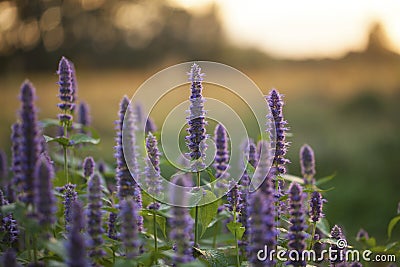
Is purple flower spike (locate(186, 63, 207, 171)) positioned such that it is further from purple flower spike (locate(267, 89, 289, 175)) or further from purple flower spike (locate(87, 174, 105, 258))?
purple flower spike (locate(87, 174, 105, 258))

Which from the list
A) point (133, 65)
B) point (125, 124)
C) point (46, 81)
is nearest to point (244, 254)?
point (125, 124)

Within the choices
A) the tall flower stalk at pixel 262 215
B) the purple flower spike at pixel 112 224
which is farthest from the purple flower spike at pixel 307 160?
the purple flower spike at pixel 112 224

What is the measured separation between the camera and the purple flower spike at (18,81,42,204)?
8.31 feet

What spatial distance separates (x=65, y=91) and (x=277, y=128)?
1651 millimetres

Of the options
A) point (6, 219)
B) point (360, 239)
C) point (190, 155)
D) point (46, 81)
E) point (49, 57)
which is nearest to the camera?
point (6, 219)

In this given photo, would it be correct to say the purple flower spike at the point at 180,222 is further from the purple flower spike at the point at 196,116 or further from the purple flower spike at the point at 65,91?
the purple flower spike at the point at 65,91

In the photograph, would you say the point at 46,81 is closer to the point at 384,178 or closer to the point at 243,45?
the point at 243,45

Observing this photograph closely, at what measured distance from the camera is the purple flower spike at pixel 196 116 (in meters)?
3.29

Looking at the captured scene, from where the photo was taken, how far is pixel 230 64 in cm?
2494

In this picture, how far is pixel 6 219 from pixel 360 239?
2747 mm

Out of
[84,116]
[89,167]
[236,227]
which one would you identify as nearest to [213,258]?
[236,227]

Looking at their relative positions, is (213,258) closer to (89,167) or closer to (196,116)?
(196,116)

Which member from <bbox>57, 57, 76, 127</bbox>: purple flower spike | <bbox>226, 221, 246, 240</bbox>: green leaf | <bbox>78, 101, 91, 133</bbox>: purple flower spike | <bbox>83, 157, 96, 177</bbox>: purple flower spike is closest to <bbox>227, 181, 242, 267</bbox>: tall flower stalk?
<bbox>226, 221, 246, 240</bbox>: green leaf

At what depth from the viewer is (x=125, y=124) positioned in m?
3.42
